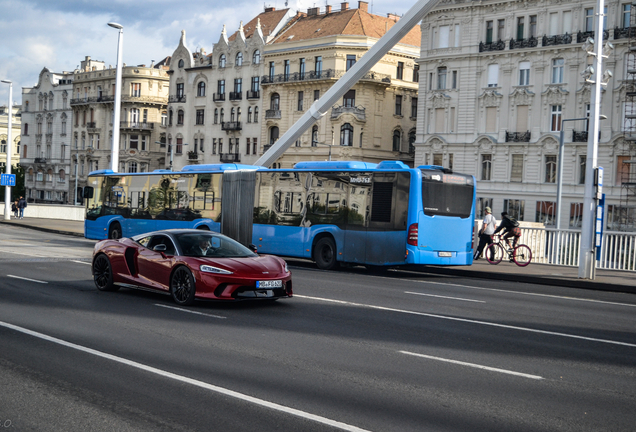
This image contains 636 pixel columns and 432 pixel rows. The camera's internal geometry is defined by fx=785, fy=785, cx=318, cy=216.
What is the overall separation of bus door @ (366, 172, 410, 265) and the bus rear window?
0.59 metres

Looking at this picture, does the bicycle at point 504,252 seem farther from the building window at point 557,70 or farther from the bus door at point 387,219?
the building window at point 557,70

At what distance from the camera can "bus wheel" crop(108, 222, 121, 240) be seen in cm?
3225

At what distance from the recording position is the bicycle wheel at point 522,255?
2589 cm

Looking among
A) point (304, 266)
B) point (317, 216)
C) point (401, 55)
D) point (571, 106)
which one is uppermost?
point (401, 55)

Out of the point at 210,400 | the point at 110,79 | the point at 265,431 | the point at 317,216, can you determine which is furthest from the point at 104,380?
the point at 110,79

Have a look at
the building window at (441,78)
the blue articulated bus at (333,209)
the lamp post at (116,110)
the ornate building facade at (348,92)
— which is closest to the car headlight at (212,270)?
the blue articulated bus at (333,209)

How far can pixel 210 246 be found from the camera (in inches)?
555

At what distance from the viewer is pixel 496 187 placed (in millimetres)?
60094

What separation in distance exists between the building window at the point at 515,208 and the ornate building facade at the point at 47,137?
67962mm

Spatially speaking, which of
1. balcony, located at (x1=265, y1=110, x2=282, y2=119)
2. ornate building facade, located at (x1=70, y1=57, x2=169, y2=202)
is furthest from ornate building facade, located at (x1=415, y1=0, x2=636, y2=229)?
ornate building facade, located at (x1=70, y1=57, x2=169, y2=202)

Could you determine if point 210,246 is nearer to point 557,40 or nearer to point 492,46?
point 557,40

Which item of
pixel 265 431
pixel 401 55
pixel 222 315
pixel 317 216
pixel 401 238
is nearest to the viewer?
pixel 265 431

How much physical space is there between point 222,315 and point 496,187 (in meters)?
50.1

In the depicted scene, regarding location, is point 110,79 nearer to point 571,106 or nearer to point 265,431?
point 571,106
